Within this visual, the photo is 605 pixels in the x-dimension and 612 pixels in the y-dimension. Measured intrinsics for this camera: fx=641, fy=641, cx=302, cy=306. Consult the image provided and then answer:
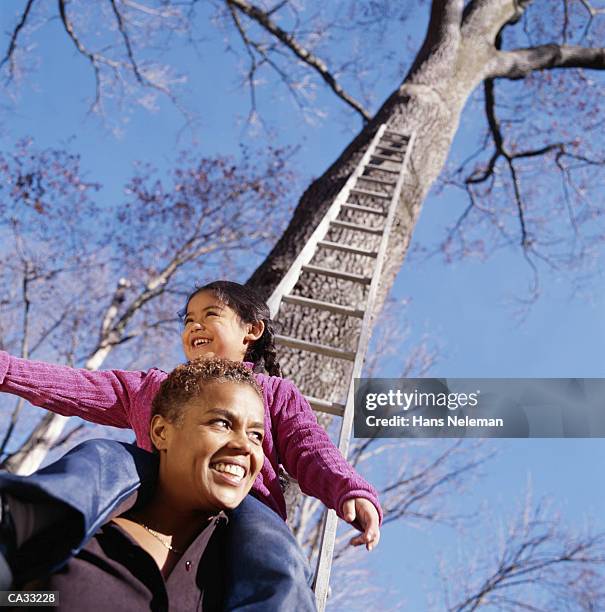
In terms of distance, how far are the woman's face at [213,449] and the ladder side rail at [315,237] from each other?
1.46 meters

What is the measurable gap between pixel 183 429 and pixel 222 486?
183 millimetres

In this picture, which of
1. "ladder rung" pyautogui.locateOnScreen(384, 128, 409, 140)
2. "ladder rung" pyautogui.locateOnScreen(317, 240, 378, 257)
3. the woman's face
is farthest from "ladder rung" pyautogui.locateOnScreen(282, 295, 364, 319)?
"ladder rung" pyautogui.locateOnScreen(384, 128, 409, 140)

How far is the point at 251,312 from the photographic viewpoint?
2.40 metres

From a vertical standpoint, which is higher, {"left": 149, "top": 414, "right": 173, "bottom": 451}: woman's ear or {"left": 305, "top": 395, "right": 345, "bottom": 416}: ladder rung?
{"left": 305, "top": 395, "right": 345, "bottom": 416}: ladder rung

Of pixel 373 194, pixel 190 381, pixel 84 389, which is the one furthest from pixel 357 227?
pixel 190 381

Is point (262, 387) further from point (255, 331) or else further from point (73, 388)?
point (73, 388)

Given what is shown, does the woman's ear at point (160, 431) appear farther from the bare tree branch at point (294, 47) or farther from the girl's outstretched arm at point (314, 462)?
the bare tree branch at point (294, 47)

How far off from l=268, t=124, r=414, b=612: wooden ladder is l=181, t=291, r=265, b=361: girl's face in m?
0.57

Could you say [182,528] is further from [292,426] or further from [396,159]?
[396,159]

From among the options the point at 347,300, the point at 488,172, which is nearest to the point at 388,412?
the point at 347,300

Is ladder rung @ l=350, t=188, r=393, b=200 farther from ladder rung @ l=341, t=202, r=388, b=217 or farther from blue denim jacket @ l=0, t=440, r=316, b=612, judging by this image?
blue denim jacket @ l=0, t=440, r=316, b=612

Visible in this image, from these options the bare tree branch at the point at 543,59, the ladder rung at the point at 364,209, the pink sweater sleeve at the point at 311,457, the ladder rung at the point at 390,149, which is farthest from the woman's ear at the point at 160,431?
the bare tree branch at the point at 543,59

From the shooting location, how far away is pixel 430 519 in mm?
8664

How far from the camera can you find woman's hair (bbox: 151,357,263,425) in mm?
1677
